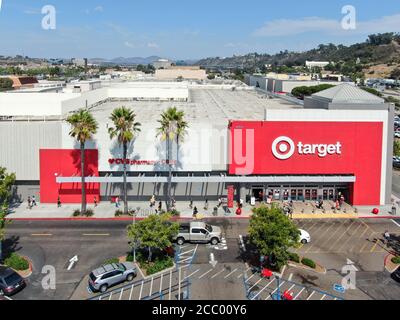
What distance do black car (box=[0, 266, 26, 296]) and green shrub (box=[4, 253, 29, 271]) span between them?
209cm

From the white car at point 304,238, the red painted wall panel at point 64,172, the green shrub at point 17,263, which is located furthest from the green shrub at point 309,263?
the red painted wall panel at point 64,172

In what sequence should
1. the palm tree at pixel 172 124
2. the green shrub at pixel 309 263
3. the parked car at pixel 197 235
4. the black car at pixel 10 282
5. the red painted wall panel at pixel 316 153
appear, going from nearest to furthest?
the black car at pixel 10 282
the green shrub at pixel 309 263
the parked car at pixel 197 235
the palm tree at pixel 172 124
the red painted wall panel at pixel 316 153

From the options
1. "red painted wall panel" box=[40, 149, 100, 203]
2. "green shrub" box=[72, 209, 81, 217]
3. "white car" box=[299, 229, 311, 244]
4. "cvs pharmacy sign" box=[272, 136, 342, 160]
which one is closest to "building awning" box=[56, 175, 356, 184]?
"red painted wall panel" box=[40, 149, 100, 203]

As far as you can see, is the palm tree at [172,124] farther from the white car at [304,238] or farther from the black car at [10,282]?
the black car at [10,282]

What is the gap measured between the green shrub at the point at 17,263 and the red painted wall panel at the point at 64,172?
1472 centimetres

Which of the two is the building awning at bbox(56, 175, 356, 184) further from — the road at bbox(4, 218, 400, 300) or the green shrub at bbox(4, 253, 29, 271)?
the green shrub at bbox(4, 253, 29, 271)

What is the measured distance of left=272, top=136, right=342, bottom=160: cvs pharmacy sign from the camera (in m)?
45.5

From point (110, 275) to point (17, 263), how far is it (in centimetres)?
746

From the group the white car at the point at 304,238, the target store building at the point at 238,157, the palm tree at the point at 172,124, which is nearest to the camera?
the white car at the point at 304,238

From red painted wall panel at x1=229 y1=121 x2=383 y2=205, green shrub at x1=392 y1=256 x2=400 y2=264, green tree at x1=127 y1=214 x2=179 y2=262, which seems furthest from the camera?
red painted wall panel at x1=229 y1=121 x2=383 y2=205

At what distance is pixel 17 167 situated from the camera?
148 feet

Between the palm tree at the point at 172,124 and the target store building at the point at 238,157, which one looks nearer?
the palm tree at the point at 172,124

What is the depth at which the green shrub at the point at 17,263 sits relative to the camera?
98.8 ft

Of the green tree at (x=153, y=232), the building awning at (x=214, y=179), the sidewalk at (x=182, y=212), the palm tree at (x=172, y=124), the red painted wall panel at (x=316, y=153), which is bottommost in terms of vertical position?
the sidewalk at (x=182, y=212)
